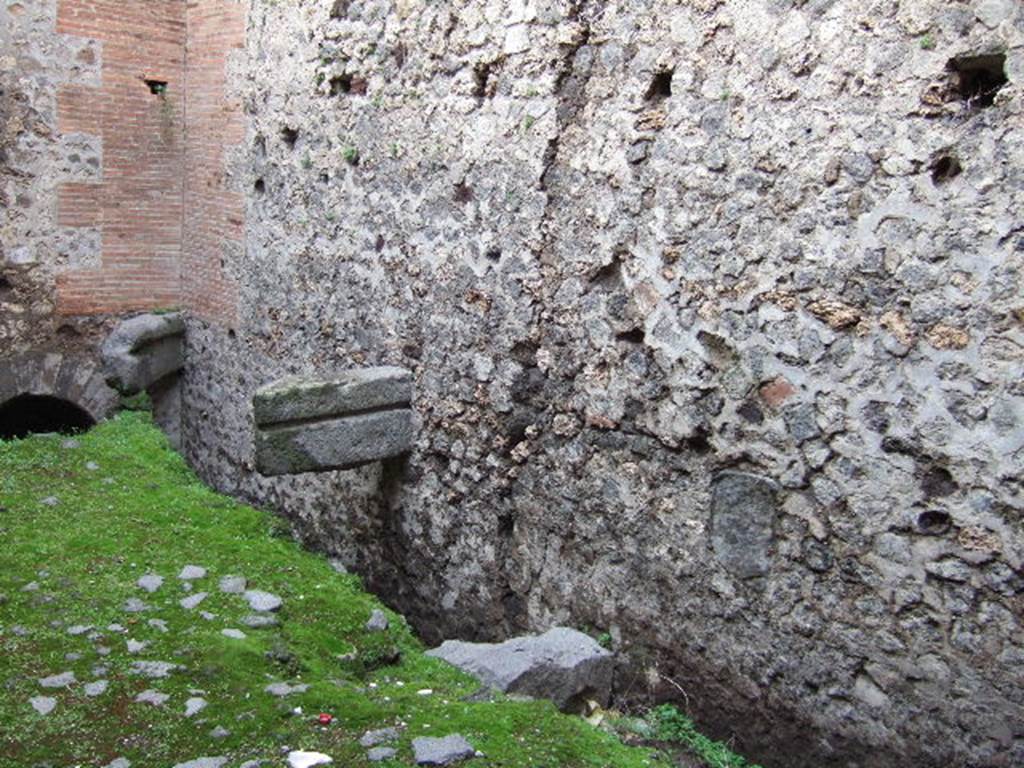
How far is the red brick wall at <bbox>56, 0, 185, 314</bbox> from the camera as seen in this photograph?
7754 millimetres

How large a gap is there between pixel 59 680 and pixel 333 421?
1943 millimetres

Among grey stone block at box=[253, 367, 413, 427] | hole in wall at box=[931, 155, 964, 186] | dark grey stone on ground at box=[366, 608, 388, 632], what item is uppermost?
hole in wall at box=[931, 155, 964, 186]

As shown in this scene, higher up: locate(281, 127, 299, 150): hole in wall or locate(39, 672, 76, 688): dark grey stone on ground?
locate(281, 127, 299, 150): hole in wall

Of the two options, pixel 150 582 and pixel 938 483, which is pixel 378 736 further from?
pixel 938 483

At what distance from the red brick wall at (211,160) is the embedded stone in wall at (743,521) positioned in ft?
14.9

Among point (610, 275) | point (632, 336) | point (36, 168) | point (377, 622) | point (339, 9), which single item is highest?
point (339, 9)

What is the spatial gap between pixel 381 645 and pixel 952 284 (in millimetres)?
2481

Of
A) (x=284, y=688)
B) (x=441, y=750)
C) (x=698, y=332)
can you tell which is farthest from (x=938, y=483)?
(x=284, y=688)

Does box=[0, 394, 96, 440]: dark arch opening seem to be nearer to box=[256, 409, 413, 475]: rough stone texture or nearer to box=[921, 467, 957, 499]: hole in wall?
box=[256, 409, 413, 475]: rough stone texture

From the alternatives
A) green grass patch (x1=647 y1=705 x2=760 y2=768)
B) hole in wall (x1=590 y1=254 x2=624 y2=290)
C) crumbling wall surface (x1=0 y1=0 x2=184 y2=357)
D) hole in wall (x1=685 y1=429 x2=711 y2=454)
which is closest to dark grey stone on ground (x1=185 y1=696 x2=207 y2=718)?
green grass patch (x1=647 y1=705 x2=760 y2=768)

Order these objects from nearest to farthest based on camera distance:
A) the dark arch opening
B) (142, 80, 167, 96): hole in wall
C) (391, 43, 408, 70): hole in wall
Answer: (391, 43, 408, 70): hole in wall → (142, 80, 167, 96): hole in wall → the dark arch opening

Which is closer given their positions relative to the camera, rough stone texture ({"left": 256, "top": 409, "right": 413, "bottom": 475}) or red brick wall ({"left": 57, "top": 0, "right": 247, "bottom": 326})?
rough stone texture ({"left": 256, "top": 409, "right": 413, "bottom": 475})

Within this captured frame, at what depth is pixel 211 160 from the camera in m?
7.78

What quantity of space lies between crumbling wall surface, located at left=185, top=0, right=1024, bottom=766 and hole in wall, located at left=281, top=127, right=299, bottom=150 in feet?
2.24
